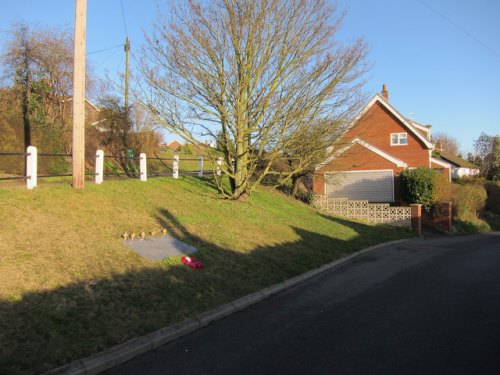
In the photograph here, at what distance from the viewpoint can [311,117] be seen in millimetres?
14438

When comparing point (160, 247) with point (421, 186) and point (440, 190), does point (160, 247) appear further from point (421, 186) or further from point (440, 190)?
point (440, 190)

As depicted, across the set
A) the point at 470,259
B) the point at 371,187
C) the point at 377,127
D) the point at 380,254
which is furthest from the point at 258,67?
the point at 377,127

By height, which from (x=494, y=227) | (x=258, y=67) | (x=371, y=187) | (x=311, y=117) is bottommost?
(x=494, y=227)

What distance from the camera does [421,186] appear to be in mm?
23484

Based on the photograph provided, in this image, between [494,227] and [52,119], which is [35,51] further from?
[494,227]

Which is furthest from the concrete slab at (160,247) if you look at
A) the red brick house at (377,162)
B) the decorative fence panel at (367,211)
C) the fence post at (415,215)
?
the fence post at (415,215)

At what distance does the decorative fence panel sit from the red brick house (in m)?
1.91

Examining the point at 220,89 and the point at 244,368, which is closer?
the point at 244,368

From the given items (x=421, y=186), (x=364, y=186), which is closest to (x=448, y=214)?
(x=421, y=186)

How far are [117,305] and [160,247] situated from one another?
2824mm

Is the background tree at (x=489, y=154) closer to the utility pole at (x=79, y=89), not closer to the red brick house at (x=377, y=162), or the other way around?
the red brick house at (x=377, y=162)

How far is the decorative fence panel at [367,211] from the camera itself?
21.4 m

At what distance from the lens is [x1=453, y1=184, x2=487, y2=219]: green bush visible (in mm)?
24531

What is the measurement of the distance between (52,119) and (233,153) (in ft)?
30.0
